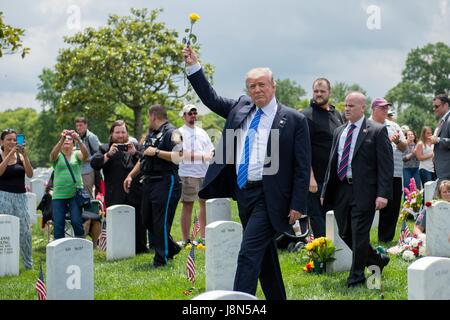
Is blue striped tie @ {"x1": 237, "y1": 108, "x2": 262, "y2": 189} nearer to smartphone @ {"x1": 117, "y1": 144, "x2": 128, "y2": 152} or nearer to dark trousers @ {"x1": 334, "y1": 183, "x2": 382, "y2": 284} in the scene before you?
dark trousers @ {"x1": 334, "y1": 183, "x2": 382, "y2": 284}

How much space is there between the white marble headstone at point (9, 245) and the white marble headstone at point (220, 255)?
3589 mm

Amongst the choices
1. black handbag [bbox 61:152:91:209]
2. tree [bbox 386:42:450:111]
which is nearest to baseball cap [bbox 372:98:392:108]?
black handbag [bbox 61:152:91:209]

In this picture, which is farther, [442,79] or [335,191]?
[442,79]

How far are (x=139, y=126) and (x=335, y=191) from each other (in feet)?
116

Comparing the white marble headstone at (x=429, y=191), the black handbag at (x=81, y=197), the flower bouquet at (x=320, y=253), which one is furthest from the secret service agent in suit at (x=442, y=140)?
the black handbag at (x=81, y=197)

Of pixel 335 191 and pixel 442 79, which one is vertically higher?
pixel 442 79

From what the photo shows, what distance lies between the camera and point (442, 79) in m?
82.1

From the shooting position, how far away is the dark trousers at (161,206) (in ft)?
33.0

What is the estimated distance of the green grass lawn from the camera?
787 centimetres

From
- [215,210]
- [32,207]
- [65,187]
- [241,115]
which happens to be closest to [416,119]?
[32,207]

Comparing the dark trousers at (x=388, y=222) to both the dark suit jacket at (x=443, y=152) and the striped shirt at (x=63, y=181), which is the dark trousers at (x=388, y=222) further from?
the striped shirt at (x=63, y=181)
